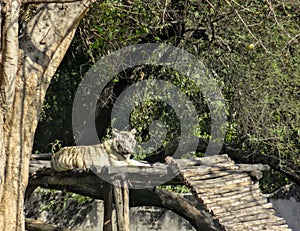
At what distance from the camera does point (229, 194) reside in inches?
303

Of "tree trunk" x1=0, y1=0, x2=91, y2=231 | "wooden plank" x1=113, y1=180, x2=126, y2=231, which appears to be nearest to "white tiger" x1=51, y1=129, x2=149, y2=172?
"wooden plank" x1=113, y1=180, x2=126, y2=231

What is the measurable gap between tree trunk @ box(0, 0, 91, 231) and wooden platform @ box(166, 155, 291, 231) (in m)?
2.01

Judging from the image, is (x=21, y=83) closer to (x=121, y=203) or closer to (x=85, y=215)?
(x=121, y=203)

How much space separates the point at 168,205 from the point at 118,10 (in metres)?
2.58

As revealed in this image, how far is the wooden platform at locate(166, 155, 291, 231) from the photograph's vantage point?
7.25 m

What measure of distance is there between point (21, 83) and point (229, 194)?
2649mm

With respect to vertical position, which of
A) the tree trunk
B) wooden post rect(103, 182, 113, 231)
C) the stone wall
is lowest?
the stone wall

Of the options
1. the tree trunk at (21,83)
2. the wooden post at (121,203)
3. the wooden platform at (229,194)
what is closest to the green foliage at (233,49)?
the wooden platform at (229,194)

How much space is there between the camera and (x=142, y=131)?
11438 millimetres

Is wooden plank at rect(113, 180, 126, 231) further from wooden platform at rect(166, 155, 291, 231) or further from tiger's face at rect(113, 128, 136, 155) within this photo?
tiger's face at rect(113, 128, 136, 155)

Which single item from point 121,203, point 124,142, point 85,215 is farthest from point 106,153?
point 85,215

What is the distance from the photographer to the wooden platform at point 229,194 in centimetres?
725

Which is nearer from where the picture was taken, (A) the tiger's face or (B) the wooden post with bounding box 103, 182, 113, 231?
(B) the wooden post with bounding box 103, 182, 113, 231

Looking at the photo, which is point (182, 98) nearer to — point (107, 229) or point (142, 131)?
point (142, 131)
